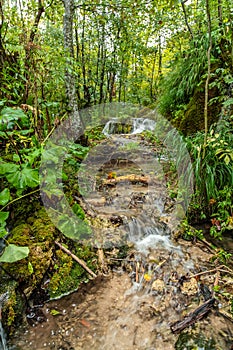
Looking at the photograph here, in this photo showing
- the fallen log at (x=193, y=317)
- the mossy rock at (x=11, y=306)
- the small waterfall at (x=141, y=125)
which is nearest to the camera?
the mossy rock at (x=11, y=306)

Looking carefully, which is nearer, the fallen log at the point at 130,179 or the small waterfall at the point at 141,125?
the fallen log at the point at 130,179

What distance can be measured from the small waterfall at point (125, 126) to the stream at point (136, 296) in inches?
196

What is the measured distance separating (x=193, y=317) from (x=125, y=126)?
304 inches

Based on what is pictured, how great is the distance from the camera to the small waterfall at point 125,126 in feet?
28.1

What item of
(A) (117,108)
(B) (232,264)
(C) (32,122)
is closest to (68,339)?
(B) (232,264)

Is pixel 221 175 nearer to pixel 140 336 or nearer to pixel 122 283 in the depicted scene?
pixel 122 283

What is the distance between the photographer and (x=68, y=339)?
6.08 feet

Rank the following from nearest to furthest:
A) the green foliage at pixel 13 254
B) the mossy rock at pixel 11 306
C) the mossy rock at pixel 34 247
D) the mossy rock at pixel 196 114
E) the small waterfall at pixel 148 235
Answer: the green foliage at pixel 13 254 → the mossy rock at pixel 11 306 → the mossy rock at pixel 34 247 → the small waterfall at pixel 148 235 → the mossy rock at pixel 196 114

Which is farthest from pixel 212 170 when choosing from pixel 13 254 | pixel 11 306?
pixel 11 306

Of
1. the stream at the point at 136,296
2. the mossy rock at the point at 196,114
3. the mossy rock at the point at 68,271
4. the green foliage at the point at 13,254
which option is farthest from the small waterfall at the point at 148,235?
the mossy rock at the point at 196,114

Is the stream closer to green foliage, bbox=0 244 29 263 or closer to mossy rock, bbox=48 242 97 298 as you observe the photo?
mossy rock, bbox=48 242 97 298

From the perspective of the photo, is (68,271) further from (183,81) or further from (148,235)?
(183,81)

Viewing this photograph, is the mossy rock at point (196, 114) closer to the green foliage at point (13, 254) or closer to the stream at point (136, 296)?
the stream at point (136, 296)

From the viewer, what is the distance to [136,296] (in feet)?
7.61
